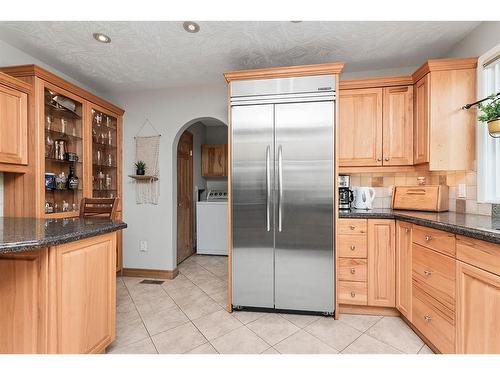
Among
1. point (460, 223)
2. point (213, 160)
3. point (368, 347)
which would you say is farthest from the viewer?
point (213, 160)

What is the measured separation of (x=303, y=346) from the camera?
183 centimetres

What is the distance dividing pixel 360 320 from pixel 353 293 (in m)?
0.22

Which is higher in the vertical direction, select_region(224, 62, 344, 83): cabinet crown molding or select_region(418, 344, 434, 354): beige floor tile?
select_region(224, 62, 344, 83): cabinet crown molding

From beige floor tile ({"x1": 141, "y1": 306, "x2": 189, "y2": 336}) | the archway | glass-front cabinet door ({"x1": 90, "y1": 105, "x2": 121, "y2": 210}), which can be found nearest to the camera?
beige floor tile ({"x1": 141, "y1": 306, "x2": 189, "y2": 336})

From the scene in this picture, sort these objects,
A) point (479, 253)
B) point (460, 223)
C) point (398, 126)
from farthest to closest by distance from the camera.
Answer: point (398, 126) → point (460, 223) → point (479, 253)

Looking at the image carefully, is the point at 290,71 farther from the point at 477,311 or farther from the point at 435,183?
the point at 477,311

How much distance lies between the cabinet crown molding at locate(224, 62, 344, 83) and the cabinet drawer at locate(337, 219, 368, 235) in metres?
1.34

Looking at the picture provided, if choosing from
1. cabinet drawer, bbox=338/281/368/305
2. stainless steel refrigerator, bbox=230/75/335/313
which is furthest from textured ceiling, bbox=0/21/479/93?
cabinet drawer, bbox=338/281/368/305

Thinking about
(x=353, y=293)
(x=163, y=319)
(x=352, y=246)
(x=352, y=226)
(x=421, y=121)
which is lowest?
(x=163, y=319)

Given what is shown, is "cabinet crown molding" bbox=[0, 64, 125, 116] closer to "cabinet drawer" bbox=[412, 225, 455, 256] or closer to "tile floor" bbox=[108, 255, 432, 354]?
"tile floor" bbox=[108, 255, 432, 354]

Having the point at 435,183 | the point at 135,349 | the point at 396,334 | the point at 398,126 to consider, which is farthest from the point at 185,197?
the point at 435,183

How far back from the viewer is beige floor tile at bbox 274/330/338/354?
1771mm

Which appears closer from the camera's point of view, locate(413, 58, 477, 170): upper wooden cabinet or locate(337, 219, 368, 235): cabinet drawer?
locate(413, 58, 477, 170): upper wooden cabinet

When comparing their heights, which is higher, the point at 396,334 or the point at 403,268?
the point at 403,268
